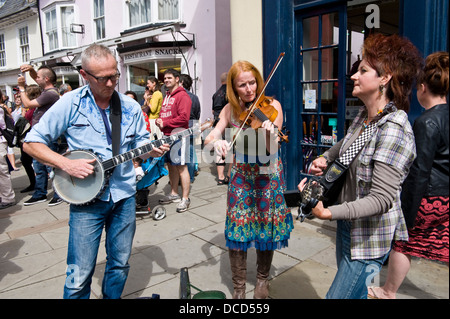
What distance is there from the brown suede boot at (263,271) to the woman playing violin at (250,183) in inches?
4.6

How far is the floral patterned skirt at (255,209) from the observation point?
263cm

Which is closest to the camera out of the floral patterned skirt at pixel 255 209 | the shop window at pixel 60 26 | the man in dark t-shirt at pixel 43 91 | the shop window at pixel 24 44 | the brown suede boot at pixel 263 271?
the floral patterned skirt at pixel 255 209

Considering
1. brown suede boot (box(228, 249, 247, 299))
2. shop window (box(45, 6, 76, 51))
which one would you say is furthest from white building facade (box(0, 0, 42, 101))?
brown suede boot (box(228, 249, 247, 299))

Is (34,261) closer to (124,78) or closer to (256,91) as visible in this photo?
(256,91)

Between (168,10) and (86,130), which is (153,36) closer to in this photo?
(168,10)

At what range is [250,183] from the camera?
2.63 metres

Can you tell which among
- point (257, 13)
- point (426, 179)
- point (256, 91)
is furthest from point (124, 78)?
point (426, 179)

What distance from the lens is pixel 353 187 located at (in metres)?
1.74

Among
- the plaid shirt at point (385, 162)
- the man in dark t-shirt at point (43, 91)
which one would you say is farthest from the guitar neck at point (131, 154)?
the man in dark t-shirt at point (43, 91)

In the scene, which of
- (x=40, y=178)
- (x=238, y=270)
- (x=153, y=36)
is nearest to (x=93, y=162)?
(x=238, y=270)

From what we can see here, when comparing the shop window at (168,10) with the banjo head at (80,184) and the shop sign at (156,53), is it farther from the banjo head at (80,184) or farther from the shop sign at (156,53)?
the banjo head at (80,184)

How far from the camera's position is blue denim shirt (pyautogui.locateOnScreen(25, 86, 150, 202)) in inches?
87.5

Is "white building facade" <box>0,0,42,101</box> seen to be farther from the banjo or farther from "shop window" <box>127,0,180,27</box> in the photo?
the banjo
